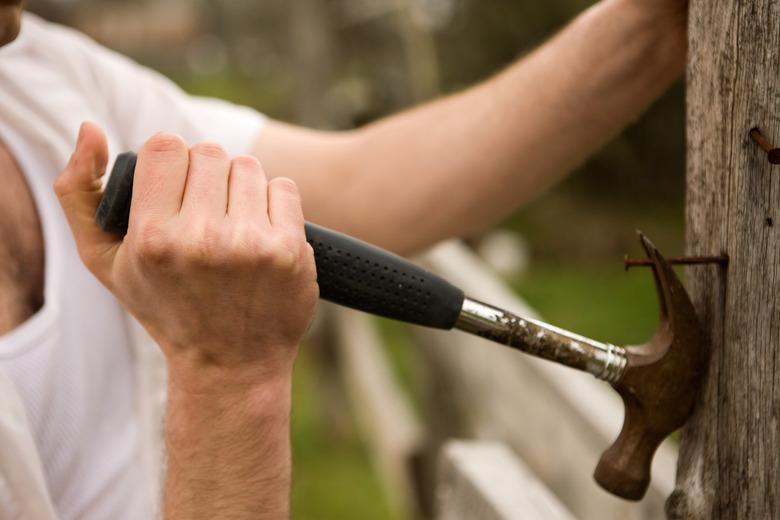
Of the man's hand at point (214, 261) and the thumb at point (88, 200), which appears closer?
the man's hand at point (214, 261)

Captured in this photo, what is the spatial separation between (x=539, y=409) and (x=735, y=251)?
879 mm

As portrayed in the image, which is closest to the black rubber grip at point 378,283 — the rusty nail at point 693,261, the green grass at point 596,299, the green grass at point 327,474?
the rusty nail at point 693,261

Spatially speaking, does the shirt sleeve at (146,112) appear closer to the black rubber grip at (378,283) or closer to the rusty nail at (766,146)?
the black rubber grip at (378,283)

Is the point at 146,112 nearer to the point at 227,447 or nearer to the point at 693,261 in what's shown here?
the point at 227,447

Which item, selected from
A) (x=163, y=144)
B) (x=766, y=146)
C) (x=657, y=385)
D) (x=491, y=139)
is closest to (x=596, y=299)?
(x=491, y=139)

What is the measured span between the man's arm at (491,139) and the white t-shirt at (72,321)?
0.30 m

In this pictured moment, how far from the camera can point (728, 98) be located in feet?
3.57

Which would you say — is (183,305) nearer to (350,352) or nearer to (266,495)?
(266,495)

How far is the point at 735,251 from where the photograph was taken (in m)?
1.10

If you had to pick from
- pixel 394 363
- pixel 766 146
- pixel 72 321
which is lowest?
pixel 394 363

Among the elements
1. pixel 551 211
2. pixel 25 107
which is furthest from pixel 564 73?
pixel 551 211

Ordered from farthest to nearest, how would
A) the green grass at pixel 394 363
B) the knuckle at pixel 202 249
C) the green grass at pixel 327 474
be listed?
the green grass at pixel 394 363
the green grass at pixel 327 474
the knuckle at pixel 202 249

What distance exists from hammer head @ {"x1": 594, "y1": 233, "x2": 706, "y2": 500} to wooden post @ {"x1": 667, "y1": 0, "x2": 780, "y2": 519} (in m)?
0.02

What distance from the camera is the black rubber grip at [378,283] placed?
3.83 feet
